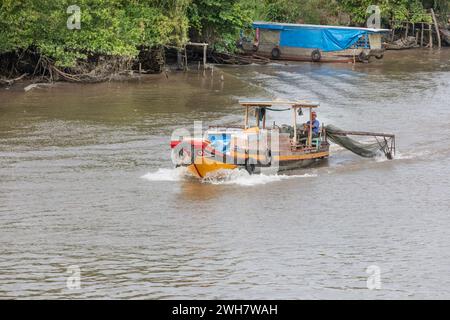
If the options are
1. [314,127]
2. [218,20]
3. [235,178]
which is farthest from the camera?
[218,20]

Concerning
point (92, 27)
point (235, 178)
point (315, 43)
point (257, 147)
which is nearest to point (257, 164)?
point (257, 147)

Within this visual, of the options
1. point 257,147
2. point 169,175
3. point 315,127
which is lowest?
point 169,175

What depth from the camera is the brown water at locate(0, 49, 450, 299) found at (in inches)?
669

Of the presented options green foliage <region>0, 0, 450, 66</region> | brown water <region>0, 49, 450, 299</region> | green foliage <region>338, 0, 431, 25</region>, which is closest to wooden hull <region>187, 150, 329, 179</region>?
brown water <region>0, 49, 450, 299</region>

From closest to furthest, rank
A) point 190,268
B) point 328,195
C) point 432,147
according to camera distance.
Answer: point 190,268 < point 328,195 < point 432,147

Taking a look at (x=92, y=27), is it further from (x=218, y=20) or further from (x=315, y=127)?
(x=315, y=127)

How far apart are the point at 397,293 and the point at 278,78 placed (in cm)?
2559

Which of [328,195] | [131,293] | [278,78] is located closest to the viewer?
[131,293]

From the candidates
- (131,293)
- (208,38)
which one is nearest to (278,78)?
(208,38)

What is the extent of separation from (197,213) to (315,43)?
29056 millimetres

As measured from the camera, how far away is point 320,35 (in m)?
48.1

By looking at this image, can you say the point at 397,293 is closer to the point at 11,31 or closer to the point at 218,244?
the point at 218,244

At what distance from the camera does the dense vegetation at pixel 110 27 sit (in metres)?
34.5

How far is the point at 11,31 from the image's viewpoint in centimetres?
3425
